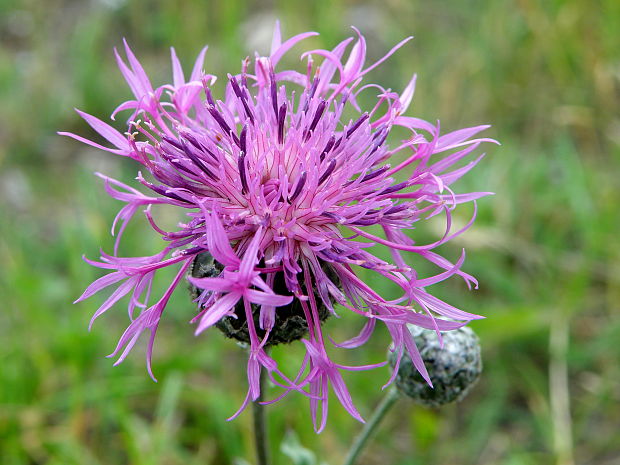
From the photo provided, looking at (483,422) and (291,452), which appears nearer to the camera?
(291,452)

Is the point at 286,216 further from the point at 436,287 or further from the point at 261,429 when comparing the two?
the point at 436,287

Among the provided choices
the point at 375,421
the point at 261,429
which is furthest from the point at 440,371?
the point at 261,429

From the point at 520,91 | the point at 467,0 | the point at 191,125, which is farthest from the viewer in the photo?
the point at 467,0

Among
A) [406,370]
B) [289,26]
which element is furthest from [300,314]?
[289,26]

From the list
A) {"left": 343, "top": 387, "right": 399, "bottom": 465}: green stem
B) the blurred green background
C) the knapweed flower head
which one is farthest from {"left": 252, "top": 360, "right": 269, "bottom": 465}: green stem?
the blurred green background

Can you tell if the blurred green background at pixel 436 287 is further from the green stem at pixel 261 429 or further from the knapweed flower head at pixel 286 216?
the knapweed flower head at pixel 286 216

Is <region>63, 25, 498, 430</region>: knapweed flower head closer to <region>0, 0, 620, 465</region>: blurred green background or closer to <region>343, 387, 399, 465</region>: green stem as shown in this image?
<region>343, 387, 399, 465</region>: green stem

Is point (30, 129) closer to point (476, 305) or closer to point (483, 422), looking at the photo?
point (476, 305)
